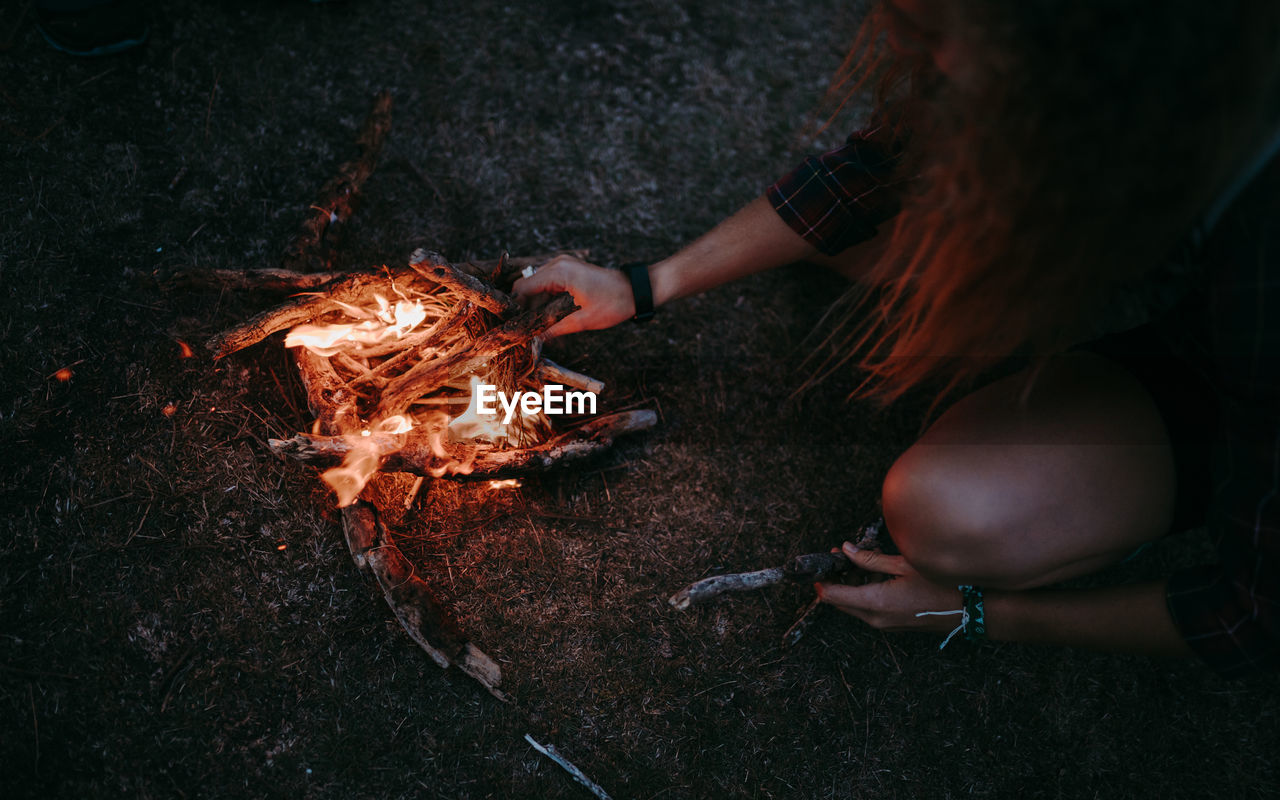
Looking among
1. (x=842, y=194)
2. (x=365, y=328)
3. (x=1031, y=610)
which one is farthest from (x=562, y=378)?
(x=1031, y=610)

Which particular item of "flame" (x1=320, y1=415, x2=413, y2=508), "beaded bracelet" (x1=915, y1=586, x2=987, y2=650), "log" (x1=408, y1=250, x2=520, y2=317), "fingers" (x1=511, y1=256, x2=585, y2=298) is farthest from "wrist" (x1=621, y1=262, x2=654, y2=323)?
"beaded bracelet" (x1=915, y1=586, x2=987, y2=650)

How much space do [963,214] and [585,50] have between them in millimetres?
1947

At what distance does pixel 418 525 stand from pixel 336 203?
3.36 feet

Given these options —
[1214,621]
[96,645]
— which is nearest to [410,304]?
[96,645]

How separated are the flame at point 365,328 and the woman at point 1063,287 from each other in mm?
320

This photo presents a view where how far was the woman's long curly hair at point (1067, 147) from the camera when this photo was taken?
1018 millimetres

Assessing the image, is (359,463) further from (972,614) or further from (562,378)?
(972,614)

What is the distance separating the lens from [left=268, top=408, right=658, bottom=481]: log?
1609 mm

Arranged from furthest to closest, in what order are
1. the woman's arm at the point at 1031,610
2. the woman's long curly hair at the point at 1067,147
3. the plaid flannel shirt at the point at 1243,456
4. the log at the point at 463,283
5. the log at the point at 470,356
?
the log at the point at 470,356 < the log at the point at 463,283 < the woman's arm at the point at 1031,610 < the plaid flannel shirt at the point at 1243,456 < the woman's long curly hair at the point at 1067,147

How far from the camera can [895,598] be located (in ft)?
6.04

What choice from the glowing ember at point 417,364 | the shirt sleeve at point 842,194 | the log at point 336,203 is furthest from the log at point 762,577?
the log at point 336,203

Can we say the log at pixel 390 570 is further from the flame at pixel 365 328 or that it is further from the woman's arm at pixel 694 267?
the woman's arm at pixel 694 267

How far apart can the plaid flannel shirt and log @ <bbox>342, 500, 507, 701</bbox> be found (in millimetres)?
1588

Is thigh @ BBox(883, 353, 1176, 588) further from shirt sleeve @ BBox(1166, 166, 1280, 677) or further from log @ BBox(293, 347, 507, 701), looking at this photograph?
log @ BBox(293, 347, 507, 701)
